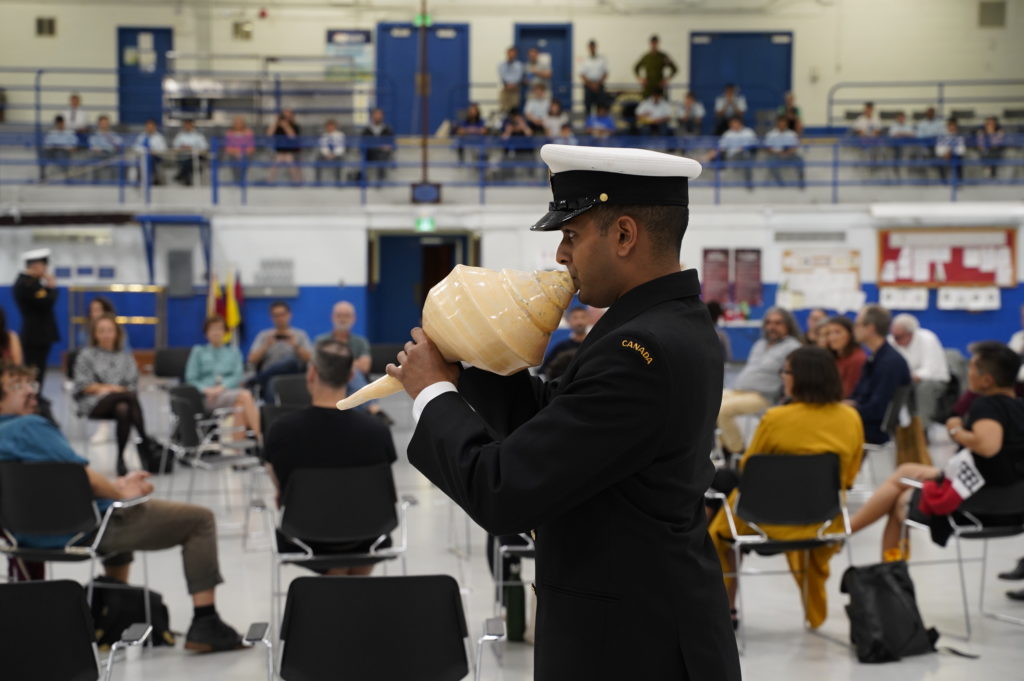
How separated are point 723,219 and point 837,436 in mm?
9603

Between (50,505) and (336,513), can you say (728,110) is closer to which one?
(336,513)

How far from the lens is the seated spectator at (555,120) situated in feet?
51.4

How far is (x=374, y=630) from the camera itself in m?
2.93

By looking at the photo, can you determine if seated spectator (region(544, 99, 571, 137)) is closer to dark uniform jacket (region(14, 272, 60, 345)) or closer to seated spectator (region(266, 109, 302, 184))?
seated spectator (region(266, 109, 302, 184))

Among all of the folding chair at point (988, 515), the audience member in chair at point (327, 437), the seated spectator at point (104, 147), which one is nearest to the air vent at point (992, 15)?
the seated spectator at point (104, 147)

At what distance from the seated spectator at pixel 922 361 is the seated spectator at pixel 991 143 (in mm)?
7021

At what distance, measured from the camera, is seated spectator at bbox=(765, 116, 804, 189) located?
1509 centimetres

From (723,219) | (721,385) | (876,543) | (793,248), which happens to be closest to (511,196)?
(723,219)

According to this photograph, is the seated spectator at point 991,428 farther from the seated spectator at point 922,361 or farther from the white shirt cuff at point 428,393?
the white shirt cuff at point 428,393

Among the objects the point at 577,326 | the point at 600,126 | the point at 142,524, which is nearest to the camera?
the point at 142,524

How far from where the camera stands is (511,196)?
49.5 ft

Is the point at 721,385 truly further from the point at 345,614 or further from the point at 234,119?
the point at 234,119

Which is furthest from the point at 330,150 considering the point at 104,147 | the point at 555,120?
the point at 555,120

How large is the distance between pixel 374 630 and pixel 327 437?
1792 mm
